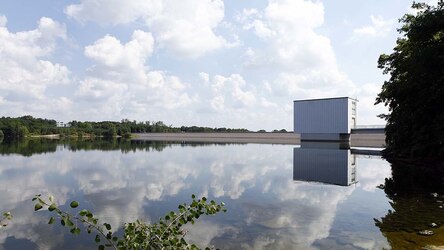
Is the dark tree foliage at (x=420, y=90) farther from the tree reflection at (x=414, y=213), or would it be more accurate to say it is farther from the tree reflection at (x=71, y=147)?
the tree reflection at (x=71, y=147)

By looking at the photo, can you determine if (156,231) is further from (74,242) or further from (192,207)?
(74,242)

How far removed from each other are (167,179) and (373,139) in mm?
85665

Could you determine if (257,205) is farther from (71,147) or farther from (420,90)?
(71,147)

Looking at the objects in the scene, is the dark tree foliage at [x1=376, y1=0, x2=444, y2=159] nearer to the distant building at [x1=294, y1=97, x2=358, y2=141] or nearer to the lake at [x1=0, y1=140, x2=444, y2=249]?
the lake at [x1=0, y1=140, x2=444, y2=249]

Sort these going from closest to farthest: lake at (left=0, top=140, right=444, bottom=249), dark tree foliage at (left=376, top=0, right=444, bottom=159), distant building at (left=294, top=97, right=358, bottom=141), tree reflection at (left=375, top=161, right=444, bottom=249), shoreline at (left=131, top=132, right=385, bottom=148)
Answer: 1. tree reflection at (left=375, top=161, right=444, bottom=249)
2. lake at (left=0, top=140, right=444, bottom=249)
3. dark tree foliage at (left=376, top=0, right=444, bottom=159)
4. distant building at (left=294, top=97, right=358, bottom=141)
5. shoreline at (left=131, top=132, right=385, bottom=148)

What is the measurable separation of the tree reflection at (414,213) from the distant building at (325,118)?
2747 inches

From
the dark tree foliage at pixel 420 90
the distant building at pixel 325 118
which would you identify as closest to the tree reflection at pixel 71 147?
the distant building at pixel 325 118

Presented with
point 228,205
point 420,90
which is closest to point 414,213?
point 228,205

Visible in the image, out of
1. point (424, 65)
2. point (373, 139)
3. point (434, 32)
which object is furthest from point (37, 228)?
point (373, 139)

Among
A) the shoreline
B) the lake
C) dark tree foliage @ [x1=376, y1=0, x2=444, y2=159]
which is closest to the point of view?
the lake

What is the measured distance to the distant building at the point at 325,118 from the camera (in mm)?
91125

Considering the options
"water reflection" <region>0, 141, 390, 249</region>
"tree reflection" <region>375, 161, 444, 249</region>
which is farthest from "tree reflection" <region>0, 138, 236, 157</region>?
"tree reflection" <region>375, 161, 444, 249</region>

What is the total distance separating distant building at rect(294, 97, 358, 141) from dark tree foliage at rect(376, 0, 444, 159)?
162 ft

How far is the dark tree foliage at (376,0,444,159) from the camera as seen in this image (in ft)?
96.0
